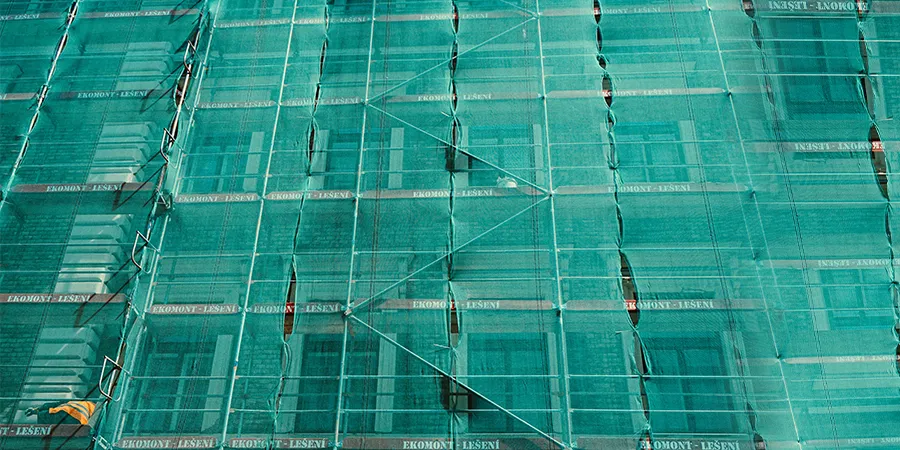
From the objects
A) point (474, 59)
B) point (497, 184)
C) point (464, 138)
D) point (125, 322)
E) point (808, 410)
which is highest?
point (474, 59)

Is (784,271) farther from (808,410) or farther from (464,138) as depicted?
(464,138)

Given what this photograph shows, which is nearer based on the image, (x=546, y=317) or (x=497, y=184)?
(x=546, y=317)

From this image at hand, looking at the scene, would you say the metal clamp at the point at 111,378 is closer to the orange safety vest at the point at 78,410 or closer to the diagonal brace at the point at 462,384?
the orange safety vest at the point at 78,410

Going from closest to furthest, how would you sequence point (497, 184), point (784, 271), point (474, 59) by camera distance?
1. point (784, 271)
2. point (497, 184)
3. point (474, 59)

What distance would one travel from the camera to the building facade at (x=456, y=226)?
7.99 m

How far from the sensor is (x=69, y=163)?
970cm

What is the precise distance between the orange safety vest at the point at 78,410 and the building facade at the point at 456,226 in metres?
0.12

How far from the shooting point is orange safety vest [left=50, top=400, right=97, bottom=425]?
316 inches

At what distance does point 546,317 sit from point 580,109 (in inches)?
115

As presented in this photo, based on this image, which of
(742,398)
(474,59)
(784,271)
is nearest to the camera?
(742,398)

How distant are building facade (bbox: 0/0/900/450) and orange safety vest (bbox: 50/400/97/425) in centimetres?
12

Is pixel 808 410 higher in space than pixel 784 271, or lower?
lower

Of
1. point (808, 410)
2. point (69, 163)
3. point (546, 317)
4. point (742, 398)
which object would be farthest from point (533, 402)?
point (69, 163)

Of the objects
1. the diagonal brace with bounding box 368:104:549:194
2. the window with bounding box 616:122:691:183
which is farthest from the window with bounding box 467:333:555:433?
the window with bounding box 616:122:691:183
